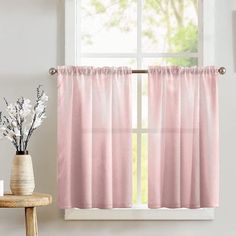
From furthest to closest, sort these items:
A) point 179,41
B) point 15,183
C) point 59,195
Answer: point 179,41, point 59,195, point 15,183

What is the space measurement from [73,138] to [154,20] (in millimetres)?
1036

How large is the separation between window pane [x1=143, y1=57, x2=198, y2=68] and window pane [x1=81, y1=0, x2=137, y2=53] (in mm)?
135

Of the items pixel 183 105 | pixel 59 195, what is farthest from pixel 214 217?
pixel 59 195

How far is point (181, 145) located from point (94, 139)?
582 mm

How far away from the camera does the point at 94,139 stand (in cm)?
435

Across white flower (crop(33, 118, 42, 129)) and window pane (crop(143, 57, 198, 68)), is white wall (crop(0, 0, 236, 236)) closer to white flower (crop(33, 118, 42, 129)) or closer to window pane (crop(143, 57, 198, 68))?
window pane (crop(143, 57, 198, 68))

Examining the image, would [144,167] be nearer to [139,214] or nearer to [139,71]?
[139,214]

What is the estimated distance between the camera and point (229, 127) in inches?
177

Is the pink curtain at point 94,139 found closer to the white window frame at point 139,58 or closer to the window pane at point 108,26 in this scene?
the white window frame at point 139,58

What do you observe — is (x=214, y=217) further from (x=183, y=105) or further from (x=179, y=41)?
Answer: (x=179, y=41)

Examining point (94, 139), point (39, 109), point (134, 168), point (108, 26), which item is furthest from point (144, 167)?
point (108, 26)

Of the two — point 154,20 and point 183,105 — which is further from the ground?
point 154,20

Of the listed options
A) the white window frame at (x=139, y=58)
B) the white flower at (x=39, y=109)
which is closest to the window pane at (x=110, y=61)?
the white window frame at (x=139, y=58)

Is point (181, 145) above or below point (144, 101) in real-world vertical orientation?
below
